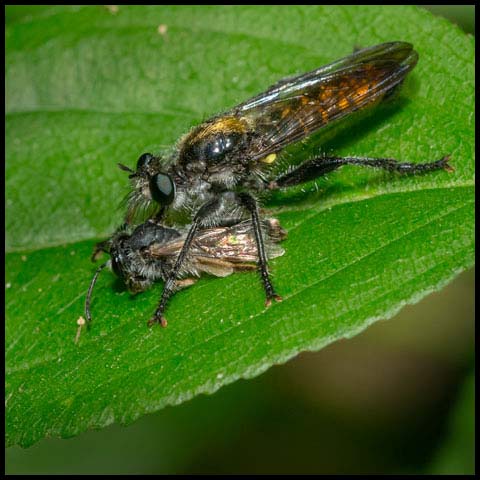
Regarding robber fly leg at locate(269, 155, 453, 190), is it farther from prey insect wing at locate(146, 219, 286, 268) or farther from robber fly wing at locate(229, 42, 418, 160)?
prey insect wing at locate(146, 219, 286, 268)

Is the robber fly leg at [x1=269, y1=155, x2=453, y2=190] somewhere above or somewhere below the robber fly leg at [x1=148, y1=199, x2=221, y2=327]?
above

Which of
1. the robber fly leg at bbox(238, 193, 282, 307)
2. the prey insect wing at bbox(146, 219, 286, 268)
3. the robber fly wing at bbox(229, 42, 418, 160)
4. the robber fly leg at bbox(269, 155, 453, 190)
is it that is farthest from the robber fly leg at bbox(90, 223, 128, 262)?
the robber fly leg at bbox(269, 155, 453, 190)

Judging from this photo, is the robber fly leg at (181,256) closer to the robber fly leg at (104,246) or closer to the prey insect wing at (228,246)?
the prey insect wing at (228,246)

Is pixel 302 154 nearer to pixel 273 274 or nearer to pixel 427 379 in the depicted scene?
pixel 273 274

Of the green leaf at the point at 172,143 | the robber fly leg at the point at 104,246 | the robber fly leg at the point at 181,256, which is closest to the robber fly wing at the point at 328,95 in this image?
the green leaf at the point at 172,143

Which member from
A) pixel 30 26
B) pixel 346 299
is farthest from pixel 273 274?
pixel 30 26
